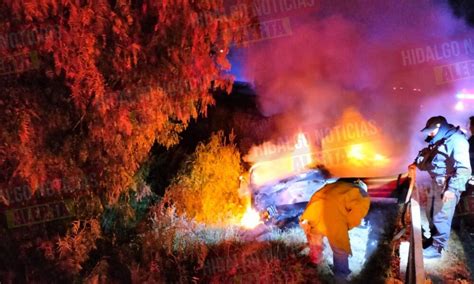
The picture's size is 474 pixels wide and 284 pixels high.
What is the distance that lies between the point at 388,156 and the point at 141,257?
769 cm

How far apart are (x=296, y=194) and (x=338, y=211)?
246 centimetres

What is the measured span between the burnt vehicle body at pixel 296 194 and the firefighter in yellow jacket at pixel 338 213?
1.80 m

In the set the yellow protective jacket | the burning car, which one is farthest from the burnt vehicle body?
the yellow protective jacket

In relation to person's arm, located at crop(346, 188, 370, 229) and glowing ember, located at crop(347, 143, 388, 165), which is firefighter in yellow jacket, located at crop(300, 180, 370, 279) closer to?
person's arm, located at crop(346, 188, 370, 229)

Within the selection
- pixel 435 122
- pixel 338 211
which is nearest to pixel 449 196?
pixel 435 122

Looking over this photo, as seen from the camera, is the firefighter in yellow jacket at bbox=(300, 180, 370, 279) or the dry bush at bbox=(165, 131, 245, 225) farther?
the dry bush at bbox=(165, 131, 245, 225)

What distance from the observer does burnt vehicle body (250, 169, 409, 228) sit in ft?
22.2

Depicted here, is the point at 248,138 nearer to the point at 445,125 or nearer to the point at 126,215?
the point at 126,215

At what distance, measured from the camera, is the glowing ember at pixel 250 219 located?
6.75m

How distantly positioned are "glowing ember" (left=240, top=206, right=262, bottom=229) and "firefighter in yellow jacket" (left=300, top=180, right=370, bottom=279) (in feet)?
6.68

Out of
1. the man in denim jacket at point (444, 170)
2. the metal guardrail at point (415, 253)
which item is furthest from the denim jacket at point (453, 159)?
the metal guardrail at point (415, 253)

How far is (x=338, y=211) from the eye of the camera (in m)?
4.60

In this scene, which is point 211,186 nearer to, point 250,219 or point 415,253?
point 250,219

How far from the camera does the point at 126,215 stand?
7164mm
